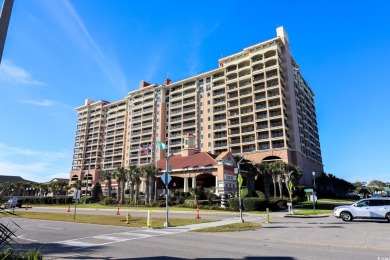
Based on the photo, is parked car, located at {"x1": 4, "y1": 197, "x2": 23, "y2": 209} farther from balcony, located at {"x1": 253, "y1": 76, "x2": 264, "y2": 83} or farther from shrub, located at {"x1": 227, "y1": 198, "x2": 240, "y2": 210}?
balcony, located at {"x1": 253, "y1": 76, "x2": 264, "y2": 83}

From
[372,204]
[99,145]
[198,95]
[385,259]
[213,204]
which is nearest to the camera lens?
[385,259]

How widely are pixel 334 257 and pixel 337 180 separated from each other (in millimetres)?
91507

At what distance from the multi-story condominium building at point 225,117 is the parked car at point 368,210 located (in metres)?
41.5

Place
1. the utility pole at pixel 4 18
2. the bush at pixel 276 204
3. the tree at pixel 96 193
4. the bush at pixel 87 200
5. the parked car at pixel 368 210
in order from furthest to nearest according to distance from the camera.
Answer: the tree at pixel 96 193 → the bush at pixel 87 200 → the bush at pixel 276 204 → the parked car at pixel 368 210 → the utility pole at pixel 4 18

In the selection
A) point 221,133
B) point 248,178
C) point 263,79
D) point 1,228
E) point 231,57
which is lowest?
point 1,228

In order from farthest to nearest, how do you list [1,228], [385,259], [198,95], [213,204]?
1. [198,95]
2. [213,204]
3. [385,259]
4. [1,228]

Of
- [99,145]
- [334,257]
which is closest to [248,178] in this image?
[334,257]

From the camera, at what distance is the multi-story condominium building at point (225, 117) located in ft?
242

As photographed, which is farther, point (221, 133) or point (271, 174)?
point (221, 133)

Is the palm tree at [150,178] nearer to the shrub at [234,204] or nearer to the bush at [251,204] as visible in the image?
the shrub at [234,204]

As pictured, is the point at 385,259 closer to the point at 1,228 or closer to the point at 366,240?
the point at 366,240

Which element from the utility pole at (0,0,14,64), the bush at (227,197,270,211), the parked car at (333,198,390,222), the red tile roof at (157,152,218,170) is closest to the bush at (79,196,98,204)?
the red tile roof at (157,152,218,170)

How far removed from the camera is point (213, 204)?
42906 mm


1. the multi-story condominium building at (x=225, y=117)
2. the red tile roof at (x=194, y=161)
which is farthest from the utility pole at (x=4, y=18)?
the multi-story condominium building at (x=225, y=117)
